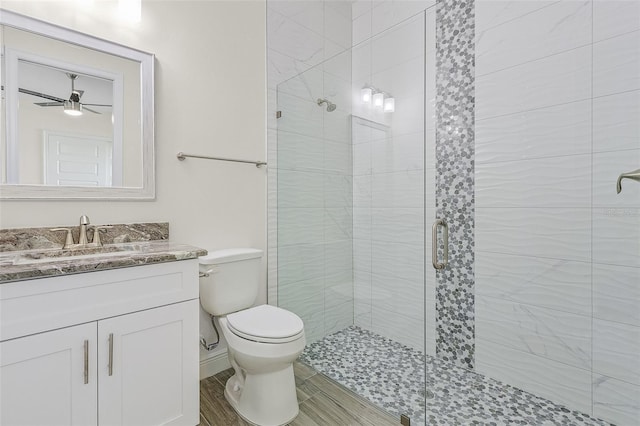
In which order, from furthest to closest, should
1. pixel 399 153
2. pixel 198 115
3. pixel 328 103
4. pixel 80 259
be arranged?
pixel 328 103 < pixel 198 115 < pixel 399 153 < pixel 80 259

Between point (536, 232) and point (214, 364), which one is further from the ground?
point (536, 232)

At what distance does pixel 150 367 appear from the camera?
1.29m

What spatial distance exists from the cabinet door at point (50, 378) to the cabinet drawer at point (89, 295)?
0.04 m

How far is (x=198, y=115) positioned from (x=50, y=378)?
140 cm

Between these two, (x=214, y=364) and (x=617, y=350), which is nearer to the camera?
(x=617, y=350)

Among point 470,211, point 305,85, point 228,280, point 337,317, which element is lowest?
point 337,317

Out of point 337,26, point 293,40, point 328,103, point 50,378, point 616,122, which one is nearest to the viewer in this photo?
point 50,378

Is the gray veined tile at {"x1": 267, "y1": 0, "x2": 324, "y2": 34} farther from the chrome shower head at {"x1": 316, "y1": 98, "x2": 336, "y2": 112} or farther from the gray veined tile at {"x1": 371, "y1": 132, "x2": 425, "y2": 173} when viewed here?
the gray veined tile at {"x1": 371, "y1": 132, "x2": 425, "y2": 173}

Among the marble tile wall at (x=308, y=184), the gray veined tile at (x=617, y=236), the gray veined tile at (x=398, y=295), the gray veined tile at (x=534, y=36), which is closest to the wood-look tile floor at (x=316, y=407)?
the marble tile wall at (x=308, y=184)

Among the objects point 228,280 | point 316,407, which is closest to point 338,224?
point 228,280

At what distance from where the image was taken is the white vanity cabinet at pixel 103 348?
1.03m

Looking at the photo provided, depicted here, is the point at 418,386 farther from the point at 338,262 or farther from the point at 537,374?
the point at 338,262

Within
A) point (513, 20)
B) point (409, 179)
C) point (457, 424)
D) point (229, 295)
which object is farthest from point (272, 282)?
point (513, 20)

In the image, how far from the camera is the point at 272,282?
7.45 feet
